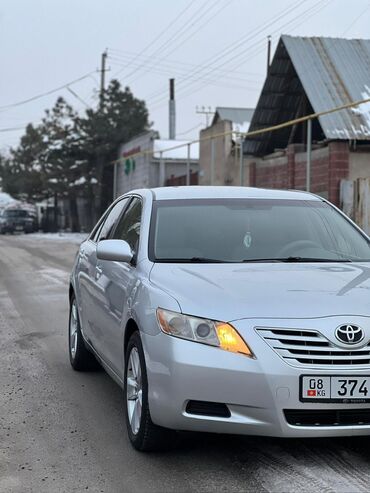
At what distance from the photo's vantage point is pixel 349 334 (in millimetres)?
3752

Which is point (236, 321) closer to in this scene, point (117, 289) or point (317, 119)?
point (117, 289)

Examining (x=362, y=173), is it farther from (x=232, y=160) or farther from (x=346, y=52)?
(x=232, y=160)

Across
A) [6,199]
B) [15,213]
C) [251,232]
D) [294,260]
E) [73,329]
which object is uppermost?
[251,232]

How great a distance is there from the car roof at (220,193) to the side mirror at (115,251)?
2.04 ft

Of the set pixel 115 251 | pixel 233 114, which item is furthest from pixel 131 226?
pixel 233 114

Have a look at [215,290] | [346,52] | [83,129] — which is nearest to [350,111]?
[346,52]

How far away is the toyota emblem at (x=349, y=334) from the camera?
12.3 ft

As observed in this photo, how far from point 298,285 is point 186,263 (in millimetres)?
848

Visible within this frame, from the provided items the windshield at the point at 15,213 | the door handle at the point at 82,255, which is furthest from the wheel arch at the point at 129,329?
the windshield at the point at 15,213

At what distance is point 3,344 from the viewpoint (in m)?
7.86

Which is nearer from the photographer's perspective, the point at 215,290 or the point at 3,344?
the point at 215,290

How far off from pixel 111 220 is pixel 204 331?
2688 millimetres

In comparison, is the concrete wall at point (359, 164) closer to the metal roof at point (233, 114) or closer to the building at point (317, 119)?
the building at point (317, 119)

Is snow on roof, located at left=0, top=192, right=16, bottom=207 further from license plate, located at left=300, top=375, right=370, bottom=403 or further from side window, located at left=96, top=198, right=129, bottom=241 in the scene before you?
license plate, located at left=300, top=375, right=370, bottom=403
